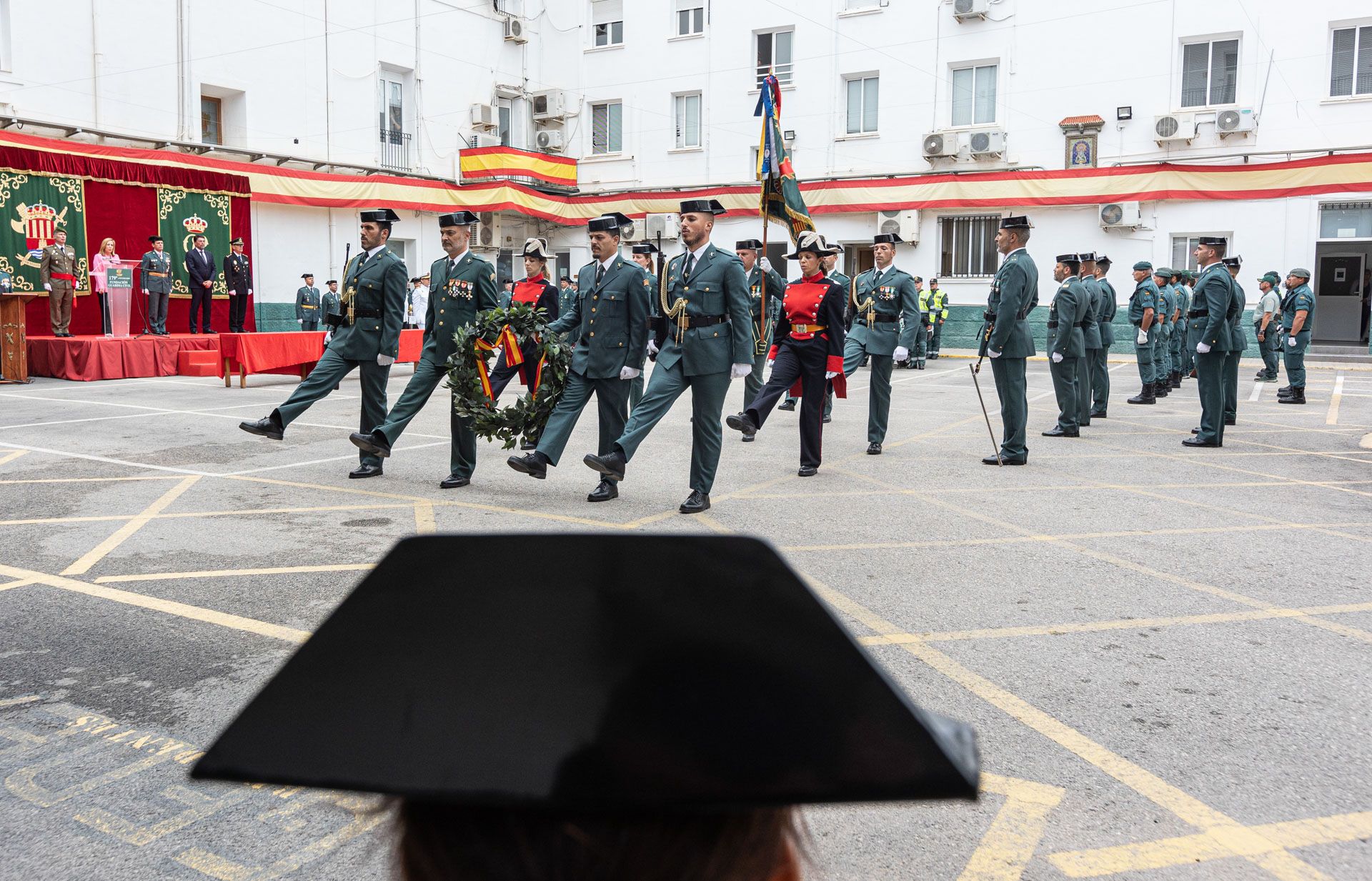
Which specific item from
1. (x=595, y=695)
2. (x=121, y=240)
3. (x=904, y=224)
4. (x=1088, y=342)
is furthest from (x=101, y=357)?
(x=595, y=695)

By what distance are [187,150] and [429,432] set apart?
1543 centimetres

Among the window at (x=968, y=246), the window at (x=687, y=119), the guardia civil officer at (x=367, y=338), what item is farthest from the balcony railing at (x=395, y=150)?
the guardia civil officer at (x=367, y=338)

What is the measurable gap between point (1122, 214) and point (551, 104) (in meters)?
16.0

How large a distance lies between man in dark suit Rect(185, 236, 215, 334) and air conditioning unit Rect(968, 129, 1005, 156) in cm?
1739

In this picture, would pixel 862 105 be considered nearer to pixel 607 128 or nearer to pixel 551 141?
pixel 607 128

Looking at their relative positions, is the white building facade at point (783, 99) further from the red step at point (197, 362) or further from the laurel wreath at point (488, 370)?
the laurel wreath at point (488, 370)

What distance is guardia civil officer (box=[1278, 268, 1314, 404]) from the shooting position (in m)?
16.2

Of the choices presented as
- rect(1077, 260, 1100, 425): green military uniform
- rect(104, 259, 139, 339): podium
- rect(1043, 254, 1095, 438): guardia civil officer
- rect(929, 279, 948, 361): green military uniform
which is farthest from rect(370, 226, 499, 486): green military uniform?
rect(929, 279, 948, 361): green military uniform

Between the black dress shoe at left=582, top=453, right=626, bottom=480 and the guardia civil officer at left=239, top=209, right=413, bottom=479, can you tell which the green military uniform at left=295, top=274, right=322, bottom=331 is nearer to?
the guardia civil officer at left=239, top=209, right=413, bottom=479

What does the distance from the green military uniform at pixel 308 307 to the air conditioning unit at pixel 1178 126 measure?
19.0 meters

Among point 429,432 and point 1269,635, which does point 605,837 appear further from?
point 429,432

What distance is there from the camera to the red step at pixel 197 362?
18.9 metres

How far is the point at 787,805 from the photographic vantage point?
102cm

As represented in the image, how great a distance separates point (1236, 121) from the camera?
2428 centimetres
